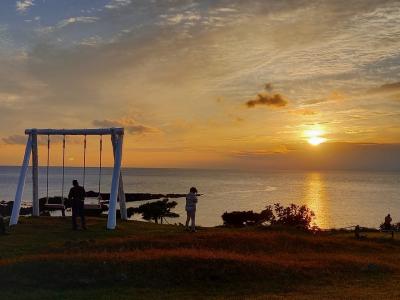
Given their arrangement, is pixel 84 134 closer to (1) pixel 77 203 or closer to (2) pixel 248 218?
(1) pixel 77 203

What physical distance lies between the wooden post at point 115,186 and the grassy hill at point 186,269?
9.82 feet

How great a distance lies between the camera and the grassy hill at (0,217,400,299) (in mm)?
17156

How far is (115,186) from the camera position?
98.8 ft

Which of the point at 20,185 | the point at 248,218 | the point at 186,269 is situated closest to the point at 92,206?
the point at 20,185

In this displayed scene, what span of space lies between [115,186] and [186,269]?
12.0 metres

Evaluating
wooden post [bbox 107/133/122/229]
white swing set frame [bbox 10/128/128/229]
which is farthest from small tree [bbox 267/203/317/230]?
wooden post [bbox 107/133/122/229]

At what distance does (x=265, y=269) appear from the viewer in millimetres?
20047

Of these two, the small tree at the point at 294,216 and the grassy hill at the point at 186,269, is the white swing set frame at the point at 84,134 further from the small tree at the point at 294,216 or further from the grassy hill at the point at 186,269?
the small tree at the point at 294,216

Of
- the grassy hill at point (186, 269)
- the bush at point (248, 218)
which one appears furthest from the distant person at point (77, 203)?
the bush at point (248, 218)

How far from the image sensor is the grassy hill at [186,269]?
17156mm

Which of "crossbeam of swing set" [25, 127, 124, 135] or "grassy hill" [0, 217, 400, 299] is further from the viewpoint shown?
"crossbeam of swing set" [25, 127, 124, 135]

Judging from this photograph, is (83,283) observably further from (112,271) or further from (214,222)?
(214,222)

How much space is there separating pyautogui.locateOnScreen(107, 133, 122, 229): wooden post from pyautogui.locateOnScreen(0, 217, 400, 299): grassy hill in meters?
2.99

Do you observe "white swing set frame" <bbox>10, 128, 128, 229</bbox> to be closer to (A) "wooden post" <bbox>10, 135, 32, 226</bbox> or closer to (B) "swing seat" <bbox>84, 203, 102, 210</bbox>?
(A) "wooden post" <bbox>10, 135, 32, 226</bbox>
